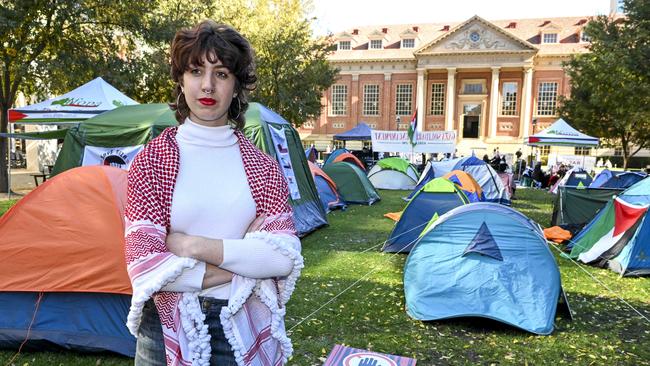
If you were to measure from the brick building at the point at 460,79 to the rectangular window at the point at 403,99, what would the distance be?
3.7 inches

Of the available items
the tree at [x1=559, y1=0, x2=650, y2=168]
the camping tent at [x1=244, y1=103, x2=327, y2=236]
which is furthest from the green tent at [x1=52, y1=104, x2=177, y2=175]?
the tree at [x1=559, y1=0, x2=650, y2=168]

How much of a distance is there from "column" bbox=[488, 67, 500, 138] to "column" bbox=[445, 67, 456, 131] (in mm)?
3225

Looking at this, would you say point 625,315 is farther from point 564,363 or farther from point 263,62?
point 263,62

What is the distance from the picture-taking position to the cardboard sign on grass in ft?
12.1

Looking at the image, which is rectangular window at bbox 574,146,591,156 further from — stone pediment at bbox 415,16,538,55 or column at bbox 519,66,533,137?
stone pediment at bbox 415,16,538,55

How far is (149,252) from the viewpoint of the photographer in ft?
4.29

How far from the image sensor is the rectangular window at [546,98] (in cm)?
3800

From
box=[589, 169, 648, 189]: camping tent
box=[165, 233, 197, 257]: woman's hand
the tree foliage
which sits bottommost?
box=[589, 169, 648, 189]: camping tent

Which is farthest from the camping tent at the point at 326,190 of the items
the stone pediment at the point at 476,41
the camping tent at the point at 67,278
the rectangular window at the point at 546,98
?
the rectangular window at the point at 546,98

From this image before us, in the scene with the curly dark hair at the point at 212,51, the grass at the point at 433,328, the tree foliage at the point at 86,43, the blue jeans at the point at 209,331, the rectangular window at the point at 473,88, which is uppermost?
the rectangular window at the point at 473,88

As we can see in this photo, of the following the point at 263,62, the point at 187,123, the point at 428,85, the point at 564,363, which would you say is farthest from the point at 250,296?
the point at 428,85

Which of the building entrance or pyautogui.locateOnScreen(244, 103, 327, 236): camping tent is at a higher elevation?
the building entrance

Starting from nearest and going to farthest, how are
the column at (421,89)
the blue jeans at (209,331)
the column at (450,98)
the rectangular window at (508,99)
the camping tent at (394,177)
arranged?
the blue jeans at (209,331) < the camping tent at (394,177) < the rectangular window at (508,99) < the column at (450,98) < the column at (421,89)

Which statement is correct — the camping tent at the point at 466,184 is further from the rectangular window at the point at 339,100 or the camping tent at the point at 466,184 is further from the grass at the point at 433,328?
the rectangular window at the point at 339,100
